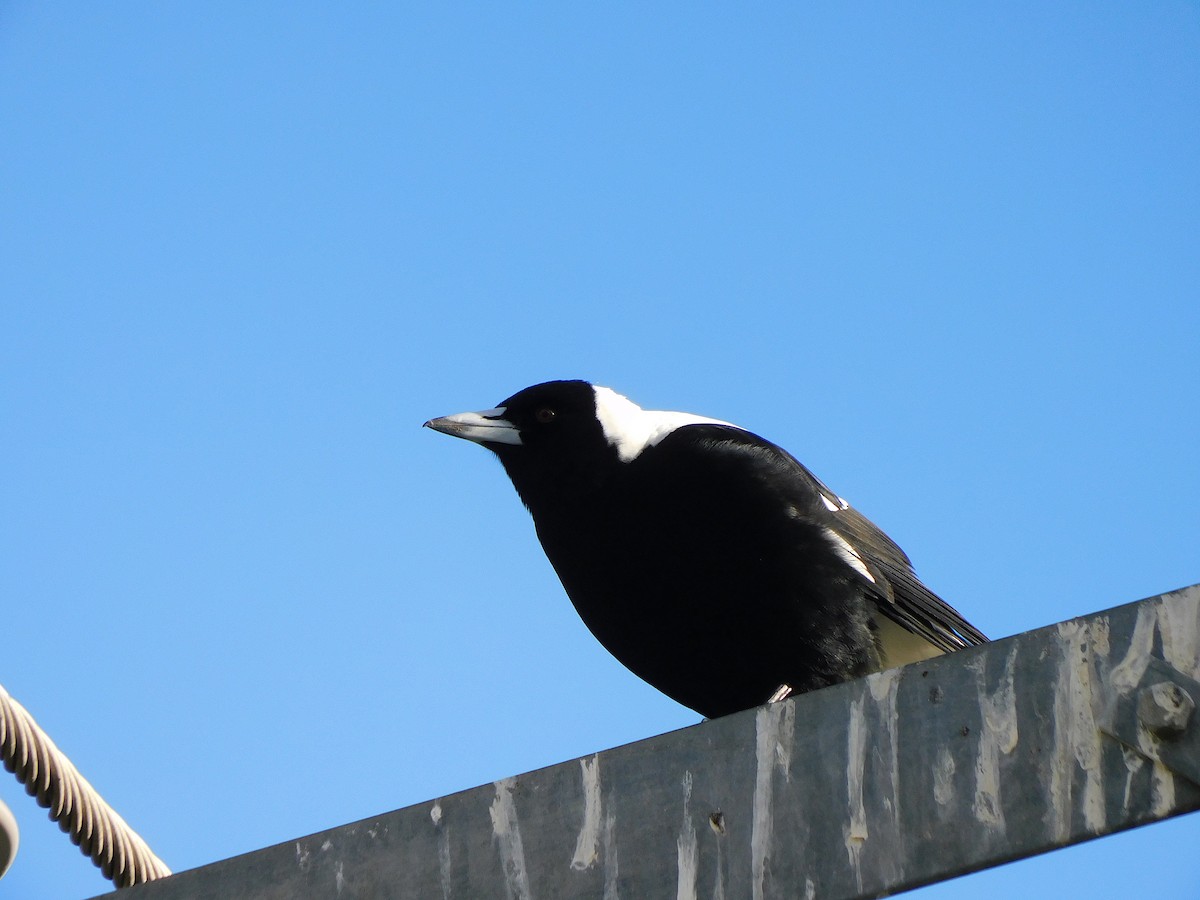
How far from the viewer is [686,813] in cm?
154

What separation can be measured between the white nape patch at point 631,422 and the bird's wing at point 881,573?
17 cm

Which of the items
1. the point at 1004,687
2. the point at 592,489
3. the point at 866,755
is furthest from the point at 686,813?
the point at 592,489

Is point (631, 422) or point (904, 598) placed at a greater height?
point (631, 422)

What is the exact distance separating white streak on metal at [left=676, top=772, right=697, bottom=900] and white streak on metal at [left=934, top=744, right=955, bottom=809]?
265 millimetres

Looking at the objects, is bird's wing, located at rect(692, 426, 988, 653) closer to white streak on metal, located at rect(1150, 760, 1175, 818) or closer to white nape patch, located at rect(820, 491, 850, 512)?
white nape patch, located at rect(820, 491, 850, 512)

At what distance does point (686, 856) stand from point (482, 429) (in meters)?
2.23

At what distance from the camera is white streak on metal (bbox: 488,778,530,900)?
1.58m

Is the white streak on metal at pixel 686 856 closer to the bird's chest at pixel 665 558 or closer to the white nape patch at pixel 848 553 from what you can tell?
the bird's chest at pixel 665 558

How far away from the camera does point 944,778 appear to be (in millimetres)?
1451

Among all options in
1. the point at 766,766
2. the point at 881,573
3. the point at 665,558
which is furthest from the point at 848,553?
the point at 766,766

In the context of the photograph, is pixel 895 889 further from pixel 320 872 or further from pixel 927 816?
pixel 320 872

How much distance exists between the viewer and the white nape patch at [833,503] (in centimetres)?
334

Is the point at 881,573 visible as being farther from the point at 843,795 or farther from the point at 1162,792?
the point at 1162,792

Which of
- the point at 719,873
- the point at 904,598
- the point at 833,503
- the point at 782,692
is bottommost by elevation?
the point at 719,873
